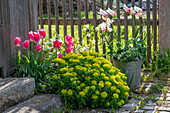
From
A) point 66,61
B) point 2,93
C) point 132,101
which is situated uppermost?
point 66,61

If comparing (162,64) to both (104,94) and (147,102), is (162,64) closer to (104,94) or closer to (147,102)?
(147,102)

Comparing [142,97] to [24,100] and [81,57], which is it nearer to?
[81,57]

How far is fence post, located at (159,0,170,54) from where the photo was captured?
17.9 feet

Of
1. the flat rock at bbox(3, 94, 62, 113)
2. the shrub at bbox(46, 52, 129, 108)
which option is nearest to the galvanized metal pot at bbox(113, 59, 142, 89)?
the shrub at bbox(46, 52, 129, 108)

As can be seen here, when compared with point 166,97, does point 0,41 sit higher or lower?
higher

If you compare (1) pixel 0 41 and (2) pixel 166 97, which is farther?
(2) pixel 166 97

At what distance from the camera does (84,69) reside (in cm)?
370

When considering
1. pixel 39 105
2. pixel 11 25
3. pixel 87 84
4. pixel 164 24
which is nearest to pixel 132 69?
pixel 87 84

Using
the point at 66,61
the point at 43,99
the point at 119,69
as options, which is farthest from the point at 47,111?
the point at 119,69

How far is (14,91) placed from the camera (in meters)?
3.34

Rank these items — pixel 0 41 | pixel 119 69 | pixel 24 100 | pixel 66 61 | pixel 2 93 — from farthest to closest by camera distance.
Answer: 1. pixel 119 69
2. pixel 66 61
3. pixel 0 41
4. pixel 24 100
5. pixel 2 93

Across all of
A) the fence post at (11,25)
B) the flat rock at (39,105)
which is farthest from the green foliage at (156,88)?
the fence post at (11,25)

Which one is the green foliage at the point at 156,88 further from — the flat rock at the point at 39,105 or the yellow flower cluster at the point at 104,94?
the flat rock at the point at 39,105

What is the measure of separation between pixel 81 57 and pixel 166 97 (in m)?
1.36
